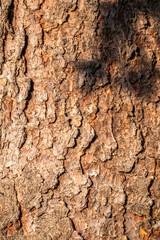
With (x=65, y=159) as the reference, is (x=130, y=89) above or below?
above

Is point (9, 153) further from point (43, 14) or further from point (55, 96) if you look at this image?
point (43, 14)

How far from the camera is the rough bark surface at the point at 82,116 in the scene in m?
1.32

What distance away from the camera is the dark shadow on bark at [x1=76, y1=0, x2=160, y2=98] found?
1300mm

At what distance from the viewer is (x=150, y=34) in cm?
132

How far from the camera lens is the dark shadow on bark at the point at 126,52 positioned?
4.26 feet

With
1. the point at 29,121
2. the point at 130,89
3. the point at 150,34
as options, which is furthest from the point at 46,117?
the point at 150,34

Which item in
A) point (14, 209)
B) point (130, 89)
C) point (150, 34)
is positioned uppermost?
point (150, 34)

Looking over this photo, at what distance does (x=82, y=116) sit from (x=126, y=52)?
42 centimetres

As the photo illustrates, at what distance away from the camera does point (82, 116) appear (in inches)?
53.2

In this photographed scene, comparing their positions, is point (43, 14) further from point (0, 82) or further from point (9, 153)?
point (9, 153)

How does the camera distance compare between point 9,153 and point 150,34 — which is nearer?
point 150,34

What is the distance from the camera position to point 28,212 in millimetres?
1415

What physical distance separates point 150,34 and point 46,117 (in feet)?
2.36

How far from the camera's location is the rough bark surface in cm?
132
